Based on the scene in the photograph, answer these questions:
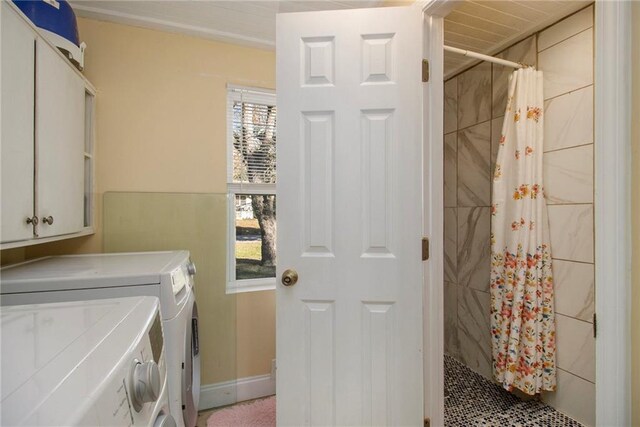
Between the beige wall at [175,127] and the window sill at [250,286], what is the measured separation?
0.15 ft

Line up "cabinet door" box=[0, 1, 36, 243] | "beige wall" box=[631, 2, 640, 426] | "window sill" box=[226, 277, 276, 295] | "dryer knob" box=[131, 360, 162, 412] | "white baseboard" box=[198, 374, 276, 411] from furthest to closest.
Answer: "window sill" box=[226, 277, 276, 295]
"white baseboard" box=[198, 374, 276, 411]
"cabinet door" box=[0, 1, 36, 243]
"beige wall" box=[631, 2, 640, 426]
"dryer knob" box=[131, 360, 162, 412]

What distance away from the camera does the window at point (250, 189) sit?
214 cm

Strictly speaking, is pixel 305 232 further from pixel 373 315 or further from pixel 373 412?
pixel 373 412

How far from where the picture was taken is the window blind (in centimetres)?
213

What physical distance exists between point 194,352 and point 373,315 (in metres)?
1.02

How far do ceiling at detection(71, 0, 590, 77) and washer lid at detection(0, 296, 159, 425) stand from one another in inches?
65.9

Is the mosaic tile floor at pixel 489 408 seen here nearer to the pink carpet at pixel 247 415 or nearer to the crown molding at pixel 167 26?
the pink carpet at pixel 247 415

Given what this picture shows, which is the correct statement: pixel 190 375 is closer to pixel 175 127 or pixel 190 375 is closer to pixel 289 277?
pixel 289 277

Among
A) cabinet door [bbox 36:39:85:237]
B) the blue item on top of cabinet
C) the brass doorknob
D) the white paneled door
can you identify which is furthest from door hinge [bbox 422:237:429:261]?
the blue item on top of cabinet

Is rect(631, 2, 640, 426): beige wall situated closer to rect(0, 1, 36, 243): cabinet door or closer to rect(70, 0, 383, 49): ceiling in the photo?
rect(70, 0, 383, 49): ceiling

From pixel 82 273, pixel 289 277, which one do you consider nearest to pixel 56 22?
pixel 82 273

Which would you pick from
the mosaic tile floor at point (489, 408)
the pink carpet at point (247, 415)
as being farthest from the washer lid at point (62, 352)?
the mosaic tile floor at point (489, 408)

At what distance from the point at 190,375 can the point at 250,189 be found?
1.16 m

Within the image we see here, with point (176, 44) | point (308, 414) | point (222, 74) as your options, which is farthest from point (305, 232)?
point (176, 44)
